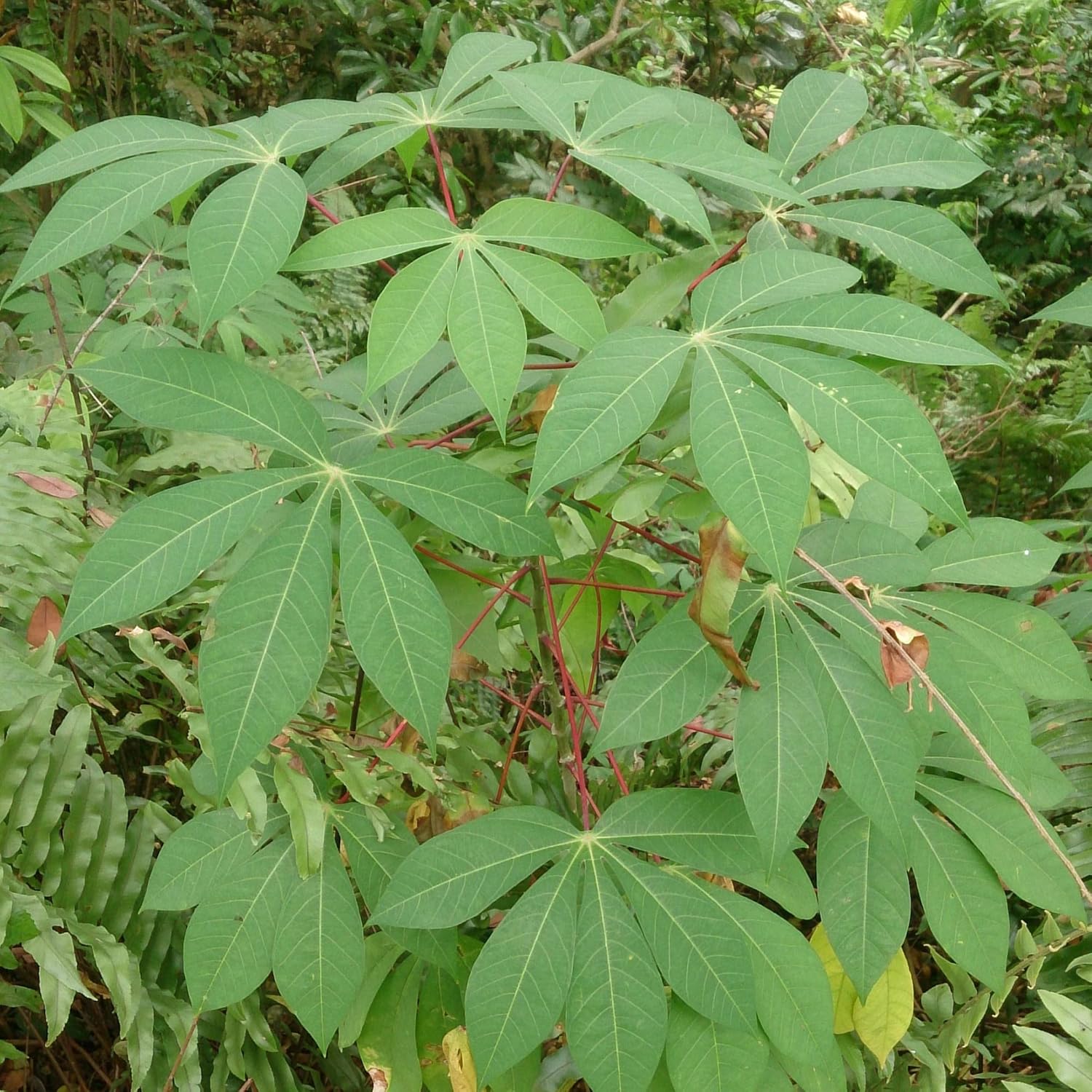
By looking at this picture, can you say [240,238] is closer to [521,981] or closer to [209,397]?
[209,397]

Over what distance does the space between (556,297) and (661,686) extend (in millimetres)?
308

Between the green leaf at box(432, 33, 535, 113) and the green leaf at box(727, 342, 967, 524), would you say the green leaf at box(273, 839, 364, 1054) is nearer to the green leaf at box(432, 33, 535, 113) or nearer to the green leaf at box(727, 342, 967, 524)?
the green leaf at box(727, 342, 967, 524)

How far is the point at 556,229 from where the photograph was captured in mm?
751

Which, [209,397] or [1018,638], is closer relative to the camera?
[209,397]

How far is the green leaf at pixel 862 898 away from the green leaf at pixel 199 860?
0.51m

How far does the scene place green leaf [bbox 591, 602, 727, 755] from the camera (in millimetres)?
765

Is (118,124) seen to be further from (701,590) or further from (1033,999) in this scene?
(1033,999)

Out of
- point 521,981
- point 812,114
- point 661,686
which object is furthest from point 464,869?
point 812,114

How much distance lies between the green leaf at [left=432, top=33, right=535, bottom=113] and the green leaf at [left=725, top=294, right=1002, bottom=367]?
1.09 feet

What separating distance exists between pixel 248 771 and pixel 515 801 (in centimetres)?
38

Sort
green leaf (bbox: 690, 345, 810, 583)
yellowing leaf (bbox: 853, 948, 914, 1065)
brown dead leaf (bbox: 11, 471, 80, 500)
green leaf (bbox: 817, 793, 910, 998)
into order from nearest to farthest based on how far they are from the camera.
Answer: green leaf (bbox: 690, 345, 810, 583) < green leaf (bbox: 817, 793, 910, 998) < yellowing leaf (bbox: 853, 948, 914, 1065) < brown dead leaf (bbox: 11, 471, 80, 500)

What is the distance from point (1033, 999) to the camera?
1565mm

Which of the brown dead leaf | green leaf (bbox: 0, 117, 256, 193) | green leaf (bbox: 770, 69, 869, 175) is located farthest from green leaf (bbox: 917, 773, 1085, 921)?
the brown dead leaf

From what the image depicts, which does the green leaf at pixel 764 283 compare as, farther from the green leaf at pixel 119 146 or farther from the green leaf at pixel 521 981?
the green leaf at pixel 521 981
